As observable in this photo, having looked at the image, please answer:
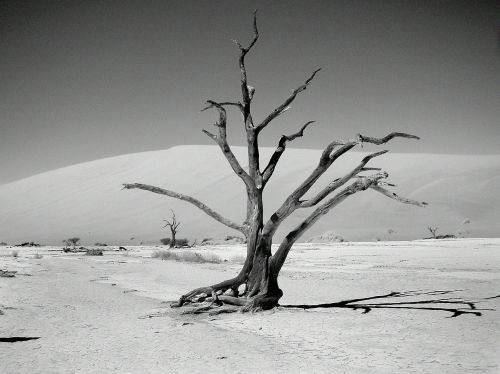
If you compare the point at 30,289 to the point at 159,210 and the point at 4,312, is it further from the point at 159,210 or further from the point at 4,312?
the point at 159,210

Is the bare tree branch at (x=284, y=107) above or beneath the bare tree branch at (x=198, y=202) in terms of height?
above

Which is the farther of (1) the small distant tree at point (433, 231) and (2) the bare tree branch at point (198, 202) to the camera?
(1) the small distant tree at point (433, 231)

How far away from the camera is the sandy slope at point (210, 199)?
45.0m

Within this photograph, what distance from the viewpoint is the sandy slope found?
1772 inches

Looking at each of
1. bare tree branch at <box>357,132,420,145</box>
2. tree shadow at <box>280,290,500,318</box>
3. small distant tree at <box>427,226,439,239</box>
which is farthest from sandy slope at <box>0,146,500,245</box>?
bare tree branch at <box>357,132,420,145</box>

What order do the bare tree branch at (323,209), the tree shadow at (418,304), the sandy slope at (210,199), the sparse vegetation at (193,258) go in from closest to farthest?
the bare tree branch at (323,209), the tree shadow at (418,304), the sparse vegetation at (193,258), the sandy slope at (210,199)

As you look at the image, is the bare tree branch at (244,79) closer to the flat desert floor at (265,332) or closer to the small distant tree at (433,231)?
Result: the flat desert floor at (265,332)

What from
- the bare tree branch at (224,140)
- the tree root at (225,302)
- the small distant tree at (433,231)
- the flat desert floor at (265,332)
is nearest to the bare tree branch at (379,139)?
the bare tree branch at (224,140)

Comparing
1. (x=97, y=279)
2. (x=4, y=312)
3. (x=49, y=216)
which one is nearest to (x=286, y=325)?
(x=4, y=312)

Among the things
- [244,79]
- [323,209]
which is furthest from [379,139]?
[244,79]

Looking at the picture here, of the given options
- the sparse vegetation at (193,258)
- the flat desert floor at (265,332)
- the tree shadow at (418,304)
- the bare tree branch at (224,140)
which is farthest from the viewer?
the sparse vegetation at (193,258)

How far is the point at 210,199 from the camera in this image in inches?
2361

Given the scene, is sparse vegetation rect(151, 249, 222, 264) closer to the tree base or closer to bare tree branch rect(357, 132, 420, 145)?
the tree base

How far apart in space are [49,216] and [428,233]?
52.3 metres
